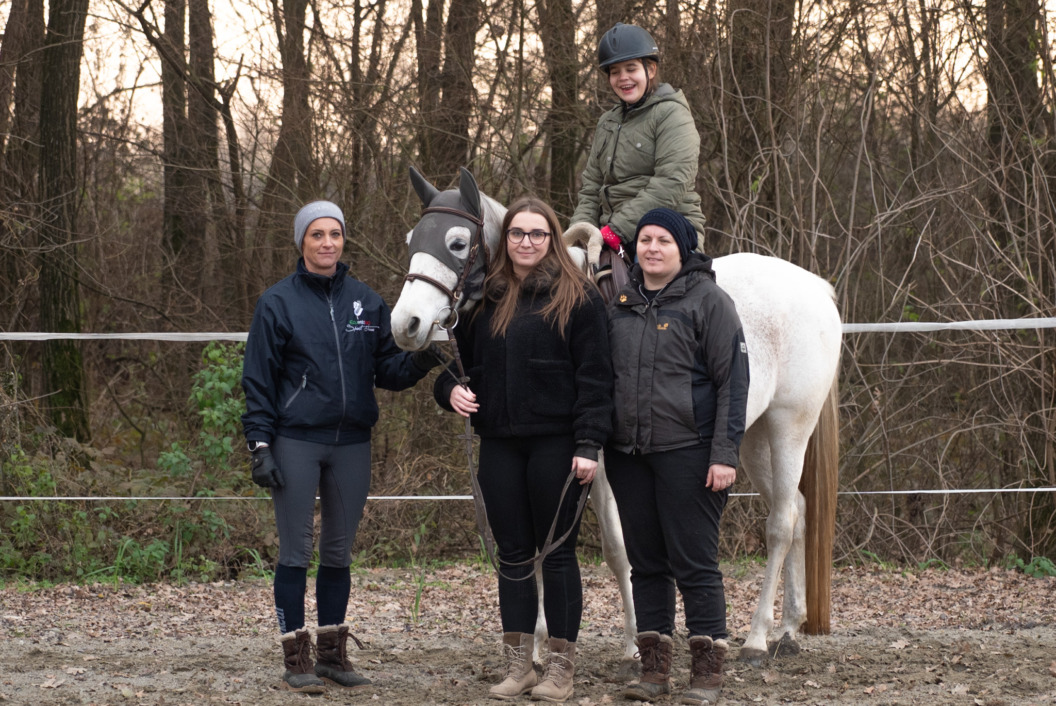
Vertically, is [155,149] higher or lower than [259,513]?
higher

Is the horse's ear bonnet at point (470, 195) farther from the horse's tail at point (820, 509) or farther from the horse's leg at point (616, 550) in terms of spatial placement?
the horse's tail at point (820, 509)

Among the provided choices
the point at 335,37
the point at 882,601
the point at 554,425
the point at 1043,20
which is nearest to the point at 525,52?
the point at 335,37

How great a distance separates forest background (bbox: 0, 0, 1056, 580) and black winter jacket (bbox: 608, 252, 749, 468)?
387 centimetres

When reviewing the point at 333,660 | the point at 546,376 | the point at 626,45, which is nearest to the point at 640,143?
the point at 626,45

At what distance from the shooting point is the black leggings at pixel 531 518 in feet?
12.0

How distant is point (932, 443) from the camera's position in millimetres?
7855

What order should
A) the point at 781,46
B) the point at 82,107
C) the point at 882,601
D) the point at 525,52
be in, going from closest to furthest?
the point at 882,601
the point at 781,46
the point at 525,52
the point at 82,107

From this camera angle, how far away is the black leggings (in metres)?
3.64

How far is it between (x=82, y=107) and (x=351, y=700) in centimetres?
793

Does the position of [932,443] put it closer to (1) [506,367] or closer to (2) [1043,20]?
(2) [1043,20]

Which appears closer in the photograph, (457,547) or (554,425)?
(554,425)

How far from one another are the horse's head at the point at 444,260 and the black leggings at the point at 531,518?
480 millimetres

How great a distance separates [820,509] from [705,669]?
1.43 meters

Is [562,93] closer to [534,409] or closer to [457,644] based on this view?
[457,644]
